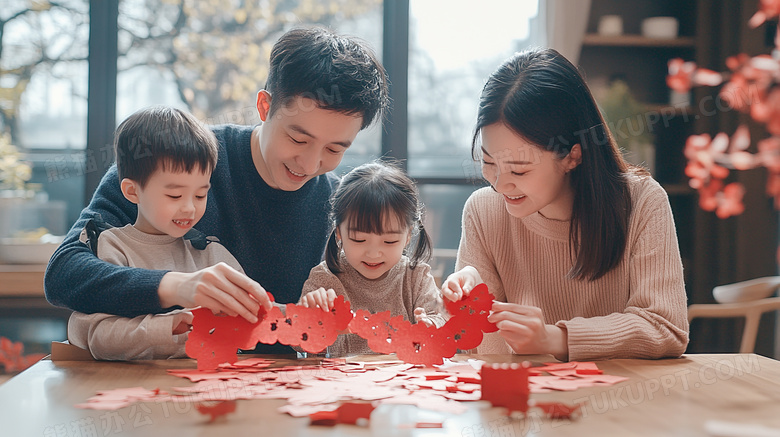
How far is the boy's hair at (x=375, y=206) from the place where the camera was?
142 centimetres

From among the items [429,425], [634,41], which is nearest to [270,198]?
[429,425]

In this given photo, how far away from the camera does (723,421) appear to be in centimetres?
80

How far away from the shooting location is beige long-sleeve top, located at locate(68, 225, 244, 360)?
3.60 ft

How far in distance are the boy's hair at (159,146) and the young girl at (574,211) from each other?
21.8 inches

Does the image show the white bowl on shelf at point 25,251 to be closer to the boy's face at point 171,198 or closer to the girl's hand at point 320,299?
the boy's face at point 171,198

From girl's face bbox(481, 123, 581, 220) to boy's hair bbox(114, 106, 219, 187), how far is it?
0.57m

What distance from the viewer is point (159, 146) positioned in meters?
1.26

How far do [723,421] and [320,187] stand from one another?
3.65ft

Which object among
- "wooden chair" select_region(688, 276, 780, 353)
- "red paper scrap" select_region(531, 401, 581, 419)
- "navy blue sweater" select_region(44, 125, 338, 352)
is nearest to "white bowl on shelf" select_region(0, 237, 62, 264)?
"navy blue sweater" select_region(44, 125, 338, 352)

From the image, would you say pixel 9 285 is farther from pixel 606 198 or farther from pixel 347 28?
pixel 606 198

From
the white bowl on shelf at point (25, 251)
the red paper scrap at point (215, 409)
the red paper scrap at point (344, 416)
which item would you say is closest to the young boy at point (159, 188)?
the red paper scrap at point (215, 409)

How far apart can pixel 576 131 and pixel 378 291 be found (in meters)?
0.55

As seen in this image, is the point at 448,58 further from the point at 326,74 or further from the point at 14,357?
the point at 14,357

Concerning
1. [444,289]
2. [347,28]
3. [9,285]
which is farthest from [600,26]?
[9,285]
